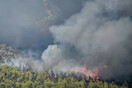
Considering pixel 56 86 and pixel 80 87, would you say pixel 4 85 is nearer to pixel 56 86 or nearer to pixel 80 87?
pixel 56 86

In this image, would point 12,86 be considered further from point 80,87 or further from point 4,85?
point 80,87

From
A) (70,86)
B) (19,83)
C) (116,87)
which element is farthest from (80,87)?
(19,83)

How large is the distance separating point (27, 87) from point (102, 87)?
3760 inches

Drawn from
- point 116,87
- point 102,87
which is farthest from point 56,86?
point 116,87

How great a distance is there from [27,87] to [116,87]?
372ft

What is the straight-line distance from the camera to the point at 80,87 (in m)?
194

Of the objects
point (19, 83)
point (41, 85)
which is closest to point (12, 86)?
point (19, 83)

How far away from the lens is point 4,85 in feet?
634

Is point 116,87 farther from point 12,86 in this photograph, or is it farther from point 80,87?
point 12,86

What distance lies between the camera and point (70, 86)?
199750mm

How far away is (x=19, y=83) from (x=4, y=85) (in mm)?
18073

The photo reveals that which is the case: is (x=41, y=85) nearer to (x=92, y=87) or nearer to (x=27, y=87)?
(x=27, y=87)

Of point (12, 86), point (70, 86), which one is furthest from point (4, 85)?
point (70, 86)

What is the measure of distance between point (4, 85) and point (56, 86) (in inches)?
2569
